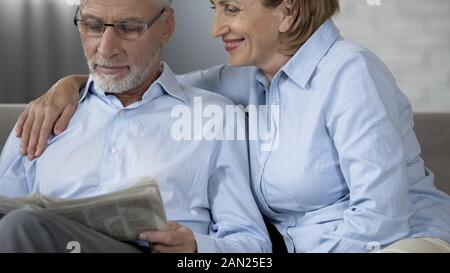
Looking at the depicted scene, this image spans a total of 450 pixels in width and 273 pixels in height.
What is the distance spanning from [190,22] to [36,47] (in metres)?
0.77

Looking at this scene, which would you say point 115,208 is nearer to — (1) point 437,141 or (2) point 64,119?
(2) point 64,119

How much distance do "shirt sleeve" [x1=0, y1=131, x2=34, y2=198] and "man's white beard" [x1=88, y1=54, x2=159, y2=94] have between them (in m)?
0.20

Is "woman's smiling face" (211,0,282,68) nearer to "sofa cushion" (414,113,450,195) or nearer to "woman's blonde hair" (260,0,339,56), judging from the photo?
"woman's blonde hair" (260,0,339,56)

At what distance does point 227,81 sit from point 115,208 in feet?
1.85

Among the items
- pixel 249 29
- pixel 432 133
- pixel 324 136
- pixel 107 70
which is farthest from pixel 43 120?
pixel 432 133

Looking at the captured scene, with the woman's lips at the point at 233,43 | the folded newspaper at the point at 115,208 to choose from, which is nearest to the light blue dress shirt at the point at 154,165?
the woman's lips at the point at 233,43

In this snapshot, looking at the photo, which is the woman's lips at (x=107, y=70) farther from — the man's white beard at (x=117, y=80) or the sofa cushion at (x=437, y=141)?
the sofa cushion at (x=437, y=141)

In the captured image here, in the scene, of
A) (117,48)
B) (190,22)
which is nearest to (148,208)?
(117,48)

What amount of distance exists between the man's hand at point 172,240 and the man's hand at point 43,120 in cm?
36

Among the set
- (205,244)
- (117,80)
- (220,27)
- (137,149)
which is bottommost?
(205,244)

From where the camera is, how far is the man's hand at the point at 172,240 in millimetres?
947

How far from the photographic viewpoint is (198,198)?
3.95 ft

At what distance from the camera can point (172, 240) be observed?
99 centimetres

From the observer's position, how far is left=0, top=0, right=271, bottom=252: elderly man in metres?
1.19
